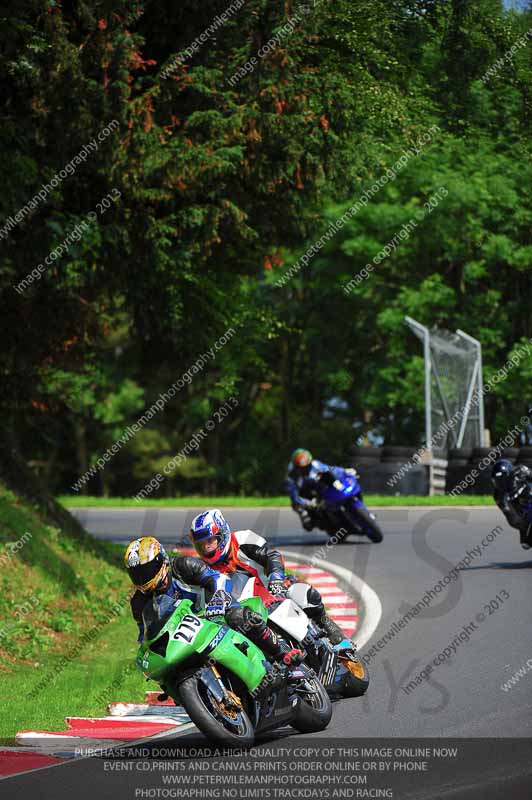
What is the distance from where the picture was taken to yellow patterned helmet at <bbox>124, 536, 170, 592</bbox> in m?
7.83

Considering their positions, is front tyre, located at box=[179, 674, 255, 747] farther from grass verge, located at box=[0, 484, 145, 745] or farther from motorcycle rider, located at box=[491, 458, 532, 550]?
motorcycle rider, located at box=[491, 458, 532, 550]

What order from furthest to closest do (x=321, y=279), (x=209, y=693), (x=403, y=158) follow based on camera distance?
(x=321, y=279) < (x=403, y=158) < (x=209, y=693)

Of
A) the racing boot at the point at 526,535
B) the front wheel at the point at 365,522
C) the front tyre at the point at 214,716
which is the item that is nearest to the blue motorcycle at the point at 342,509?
the front wheel at the point at 365,522

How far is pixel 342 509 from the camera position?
20.3 m

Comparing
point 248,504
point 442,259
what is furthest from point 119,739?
point 442,259

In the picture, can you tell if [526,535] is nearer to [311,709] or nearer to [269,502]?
[311,709]

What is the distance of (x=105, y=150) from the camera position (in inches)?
606

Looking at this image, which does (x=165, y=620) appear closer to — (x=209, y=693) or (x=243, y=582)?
(x=209, y=693)

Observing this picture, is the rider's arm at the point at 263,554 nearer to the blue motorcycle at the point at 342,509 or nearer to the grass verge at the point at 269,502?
the blue motorcycle at the point at 342,509

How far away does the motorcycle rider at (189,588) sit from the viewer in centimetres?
785

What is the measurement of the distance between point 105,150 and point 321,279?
34.4 m

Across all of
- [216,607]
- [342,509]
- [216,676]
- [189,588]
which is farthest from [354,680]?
[342,509]

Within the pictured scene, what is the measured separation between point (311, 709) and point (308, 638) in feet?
2.83

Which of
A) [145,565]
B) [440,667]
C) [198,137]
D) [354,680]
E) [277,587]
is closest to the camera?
[145,565]
